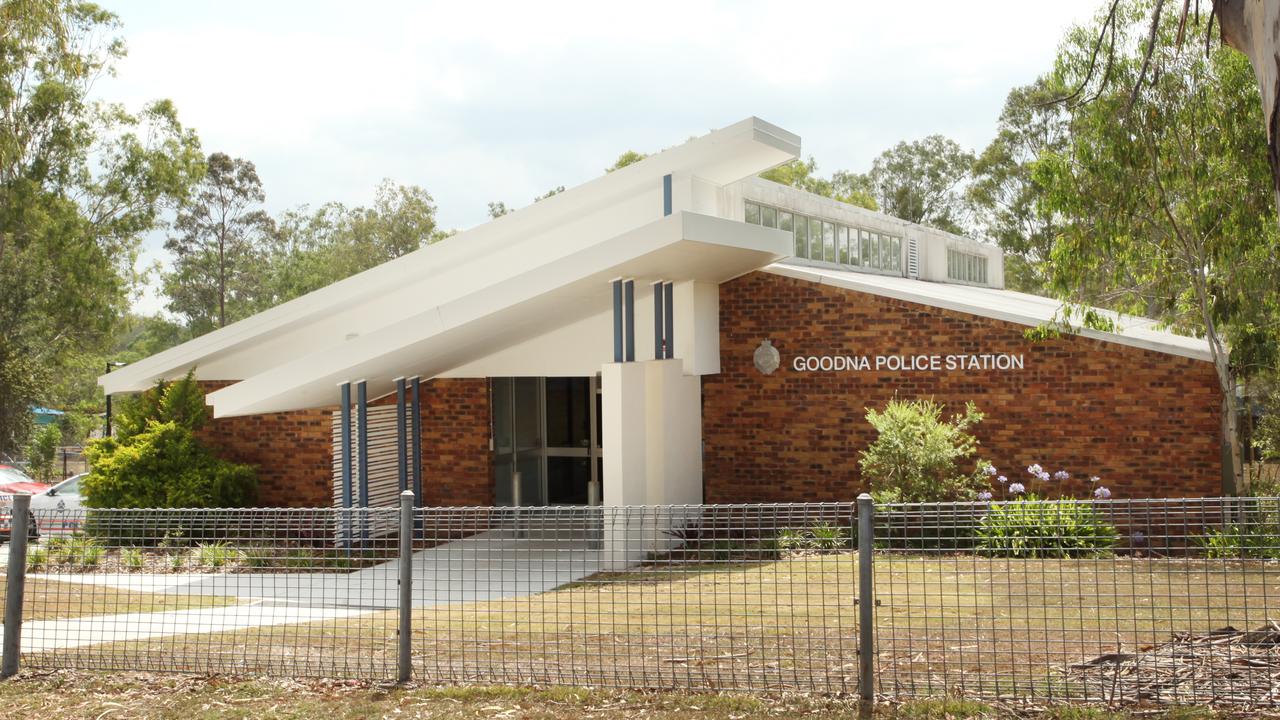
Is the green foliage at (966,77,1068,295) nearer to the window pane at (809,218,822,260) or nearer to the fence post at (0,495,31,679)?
the window pane at (809,218,822,260)

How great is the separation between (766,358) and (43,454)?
25.5 metres

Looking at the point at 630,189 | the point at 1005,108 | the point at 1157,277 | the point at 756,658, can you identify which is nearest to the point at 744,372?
the point at 630,189

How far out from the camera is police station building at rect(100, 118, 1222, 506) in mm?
13844

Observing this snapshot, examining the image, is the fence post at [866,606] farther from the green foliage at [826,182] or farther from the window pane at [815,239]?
the green foliage at [826,182]

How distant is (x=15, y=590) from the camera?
23.4 feet

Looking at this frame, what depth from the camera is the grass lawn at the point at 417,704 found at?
579 centimetres

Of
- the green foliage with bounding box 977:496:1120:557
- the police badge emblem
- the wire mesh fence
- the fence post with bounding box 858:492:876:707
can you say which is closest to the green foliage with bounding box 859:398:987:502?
the green foliage with bounding box 977:496:1120:557

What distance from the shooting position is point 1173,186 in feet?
45.9

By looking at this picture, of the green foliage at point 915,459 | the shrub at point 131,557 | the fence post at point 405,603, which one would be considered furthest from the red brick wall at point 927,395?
the fence post at point 405,603

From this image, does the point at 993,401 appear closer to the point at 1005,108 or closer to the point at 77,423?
the point at 1005,108

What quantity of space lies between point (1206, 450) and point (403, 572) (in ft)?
37.1

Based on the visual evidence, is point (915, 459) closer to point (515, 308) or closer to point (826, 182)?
point (515, 308)

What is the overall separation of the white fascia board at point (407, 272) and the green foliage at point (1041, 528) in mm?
6434

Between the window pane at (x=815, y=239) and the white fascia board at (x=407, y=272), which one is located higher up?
the window pane at (x=815, y=239)
